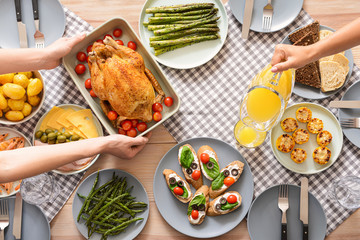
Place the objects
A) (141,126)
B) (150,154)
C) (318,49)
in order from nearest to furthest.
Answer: (318,49) → (141,126) → (150,154)

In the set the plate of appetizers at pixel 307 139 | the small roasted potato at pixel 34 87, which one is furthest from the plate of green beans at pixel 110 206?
the plate of appetizers at pixel 307 139

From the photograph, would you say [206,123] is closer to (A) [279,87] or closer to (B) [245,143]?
(B) [245,143]

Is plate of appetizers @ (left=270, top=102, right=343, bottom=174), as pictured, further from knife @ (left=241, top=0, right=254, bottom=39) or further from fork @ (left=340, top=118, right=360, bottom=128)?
knife @ (left=241, top=0, right=254, bottom=39)

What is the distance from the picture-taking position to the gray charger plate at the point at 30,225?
111 inches

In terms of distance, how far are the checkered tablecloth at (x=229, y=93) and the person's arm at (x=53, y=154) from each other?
1.43ft

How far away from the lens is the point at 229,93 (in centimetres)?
283

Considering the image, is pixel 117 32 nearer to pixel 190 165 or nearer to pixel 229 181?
pixel 190 165

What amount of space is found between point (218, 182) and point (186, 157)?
0.31 meters

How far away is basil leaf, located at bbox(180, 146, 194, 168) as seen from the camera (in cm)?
271

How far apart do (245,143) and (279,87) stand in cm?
58

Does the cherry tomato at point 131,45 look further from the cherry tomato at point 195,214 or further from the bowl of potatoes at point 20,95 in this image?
the cherry tomato at point 195,214

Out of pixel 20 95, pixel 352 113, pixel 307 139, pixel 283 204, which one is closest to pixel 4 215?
pixel 20 95

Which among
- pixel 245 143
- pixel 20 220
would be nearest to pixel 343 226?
pixel 245 143

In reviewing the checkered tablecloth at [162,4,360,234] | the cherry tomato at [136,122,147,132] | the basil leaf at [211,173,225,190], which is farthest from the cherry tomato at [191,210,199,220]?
the cherry tomato at [136,122,147,132]
